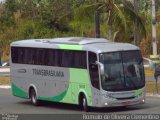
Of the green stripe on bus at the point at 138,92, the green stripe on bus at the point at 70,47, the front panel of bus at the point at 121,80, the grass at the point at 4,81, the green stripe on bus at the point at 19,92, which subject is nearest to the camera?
the front panel of bus at the point at 121,80

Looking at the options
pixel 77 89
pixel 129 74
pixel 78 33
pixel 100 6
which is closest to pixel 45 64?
pixel 77 89

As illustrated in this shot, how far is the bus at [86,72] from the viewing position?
71.2 ft

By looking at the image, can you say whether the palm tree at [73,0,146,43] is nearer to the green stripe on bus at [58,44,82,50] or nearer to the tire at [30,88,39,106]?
the tire at [30,88,39,106]

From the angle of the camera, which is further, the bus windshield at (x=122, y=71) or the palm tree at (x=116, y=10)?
the palm tree at (x=116, y=10)

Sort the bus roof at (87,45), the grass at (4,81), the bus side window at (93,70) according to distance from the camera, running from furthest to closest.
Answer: the grass at (4,81), the bus roof at (87,45), the bus side window at (93,70)

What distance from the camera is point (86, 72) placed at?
2222cm

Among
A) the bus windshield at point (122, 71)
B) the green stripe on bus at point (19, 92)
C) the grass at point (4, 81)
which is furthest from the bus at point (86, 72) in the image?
the grass at point (4, 81)

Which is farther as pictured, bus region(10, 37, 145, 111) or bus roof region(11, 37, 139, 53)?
bus roof region(11, 37, 139, 53)

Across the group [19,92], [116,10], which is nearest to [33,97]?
[19,92]

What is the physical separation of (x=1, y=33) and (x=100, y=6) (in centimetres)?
3534

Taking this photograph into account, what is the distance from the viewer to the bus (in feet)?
71.2

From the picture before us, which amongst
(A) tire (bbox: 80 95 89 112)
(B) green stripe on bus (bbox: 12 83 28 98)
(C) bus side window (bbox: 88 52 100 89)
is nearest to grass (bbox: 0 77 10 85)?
(B) green stripe on bus (bbox: 12 83 28 98)

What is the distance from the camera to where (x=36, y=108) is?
977 inches

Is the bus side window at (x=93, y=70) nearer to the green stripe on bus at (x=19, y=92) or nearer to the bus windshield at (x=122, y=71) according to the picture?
the bus windshield at (x=122, y=71)
